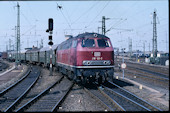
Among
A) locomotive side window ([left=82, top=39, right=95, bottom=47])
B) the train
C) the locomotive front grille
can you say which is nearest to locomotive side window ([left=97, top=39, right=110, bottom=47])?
the train

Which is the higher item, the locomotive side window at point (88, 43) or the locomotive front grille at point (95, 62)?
the locomotive side window at point (88, 43)

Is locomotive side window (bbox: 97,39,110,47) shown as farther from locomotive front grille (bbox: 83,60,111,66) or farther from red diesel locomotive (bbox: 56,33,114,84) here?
locomotive front grille (bbox: 83,60,111,66)

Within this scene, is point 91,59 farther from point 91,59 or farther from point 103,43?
point 103,43

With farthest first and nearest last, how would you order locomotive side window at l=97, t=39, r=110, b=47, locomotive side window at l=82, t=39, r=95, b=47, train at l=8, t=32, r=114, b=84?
locomotive side window at l=97, t=39, r=110, b=47
locomotive side window at l=82, t=39, r=95, b=47
train at l=8, t=32, r=114, b=84

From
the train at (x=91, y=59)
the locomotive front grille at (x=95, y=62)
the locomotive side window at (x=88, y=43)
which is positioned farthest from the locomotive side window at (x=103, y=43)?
the locomotive front grille at (x=95, y=62)

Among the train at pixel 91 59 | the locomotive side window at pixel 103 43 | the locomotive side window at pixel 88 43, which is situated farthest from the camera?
the locomotive side window at pixel 103 43

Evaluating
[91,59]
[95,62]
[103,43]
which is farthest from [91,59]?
[103,43]

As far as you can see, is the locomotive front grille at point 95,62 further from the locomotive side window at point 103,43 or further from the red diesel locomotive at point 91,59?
the locomotive side window at point 103,43

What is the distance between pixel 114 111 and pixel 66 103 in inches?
115

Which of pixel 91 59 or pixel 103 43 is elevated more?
pixel 103 43

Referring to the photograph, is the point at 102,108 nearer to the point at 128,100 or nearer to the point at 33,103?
the point at 128,100

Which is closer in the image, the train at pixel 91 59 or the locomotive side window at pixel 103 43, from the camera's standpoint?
the train at pixel 91 59

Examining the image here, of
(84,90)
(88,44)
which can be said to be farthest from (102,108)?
(88,44)

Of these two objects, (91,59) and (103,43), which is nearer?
(91,59)
